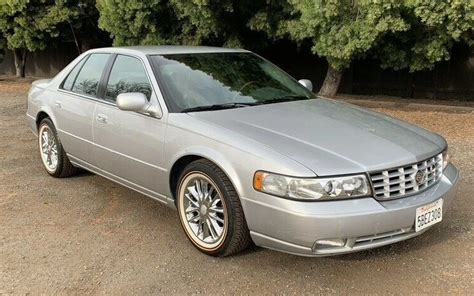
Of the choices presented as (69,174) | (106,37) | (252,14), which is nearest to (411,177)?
(69,174)

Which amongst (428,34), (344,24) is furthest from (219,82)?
(428,34)

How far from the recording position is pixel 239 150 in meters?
3.26

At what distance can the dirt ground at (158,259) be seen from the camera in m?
3.20

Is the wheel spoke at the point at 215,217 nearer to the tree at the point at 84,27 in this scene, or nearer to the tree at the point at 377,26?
the tree at the point at 377,26

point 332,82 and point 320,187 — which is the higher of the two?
point 320,187

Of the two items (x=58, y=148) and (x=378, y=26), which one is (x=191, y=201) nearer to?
(x=58, y=148)

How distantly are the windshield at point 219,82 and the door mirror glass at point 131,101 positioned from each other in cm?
21

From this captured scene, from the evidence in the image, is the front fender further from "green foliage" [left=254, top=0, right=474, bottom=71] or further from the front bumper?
"green foliage" [left=254, top=0, right=474, bottom=71]

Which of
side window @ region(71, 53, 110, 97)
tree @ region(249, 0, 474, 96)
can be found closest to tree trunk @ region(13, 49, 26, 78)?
tree @ region(249, 0, 474, 96)

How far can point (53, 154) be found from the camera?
5523 millimetres

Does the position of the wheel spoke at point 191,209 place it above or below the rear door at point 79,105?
below

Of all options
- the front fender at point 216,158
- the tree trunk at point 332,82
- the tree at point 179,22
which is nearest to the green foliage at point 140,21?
the tree at point 179,22

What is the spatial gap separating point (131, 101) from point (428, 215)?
2288 millimetres

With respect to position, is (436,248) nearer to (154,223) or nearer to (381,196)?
(381,196)
